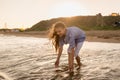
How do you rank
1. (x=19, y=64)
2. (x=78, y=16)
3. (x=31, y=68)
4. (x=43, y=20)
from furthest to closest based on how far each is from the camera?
(x=43, y=20) → (x=78, y=16) → (x=19, y=64) → (x=31, y=68)

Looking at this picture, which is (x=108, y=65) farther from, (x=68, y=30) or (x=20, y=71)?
(x=20, y=71)

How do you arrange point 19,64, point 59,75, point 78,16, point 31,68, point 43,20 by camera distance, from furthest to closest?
point 43,20
point 78,16
point 19,64
point 31,68
point 59,75

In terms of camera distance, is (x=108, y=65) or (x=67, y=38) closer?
(x=67, y=38)

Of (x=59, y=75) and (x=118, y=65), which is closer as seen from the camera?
(x=59, y=75)

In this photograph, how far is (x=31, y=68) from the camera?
8078 millimetres

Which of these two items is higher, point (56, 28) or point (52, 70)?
point (56, 28)

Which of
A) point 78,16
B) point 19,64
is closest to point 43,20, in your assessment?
point 78,16

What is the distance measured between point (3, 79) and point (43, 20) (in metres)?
71.2

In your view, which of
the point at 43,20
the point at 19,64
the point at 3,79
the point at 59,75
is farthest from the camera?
the point at 43,20

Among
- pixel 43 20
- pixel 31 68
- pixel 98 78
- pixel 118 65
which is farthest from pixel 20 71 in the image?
pixel 43 20

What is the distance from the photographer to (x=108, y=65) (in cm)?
846

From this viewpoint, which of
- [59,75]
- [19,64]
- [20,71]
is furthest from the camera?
[19,64]

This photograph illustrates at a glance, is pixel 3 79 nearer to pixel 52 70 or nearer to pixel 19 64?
pixel 52 70

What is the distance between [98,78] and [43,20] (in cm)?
7115
